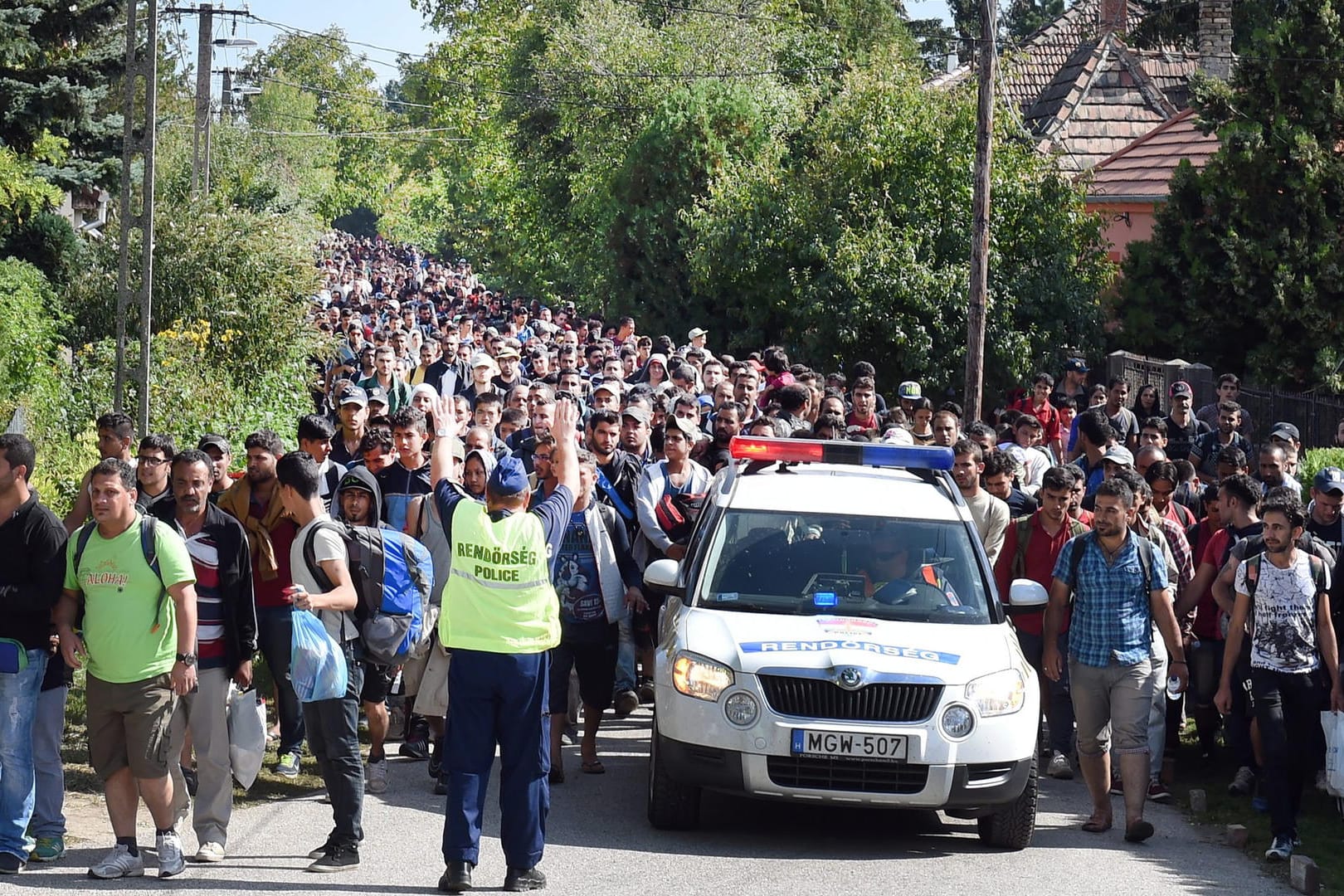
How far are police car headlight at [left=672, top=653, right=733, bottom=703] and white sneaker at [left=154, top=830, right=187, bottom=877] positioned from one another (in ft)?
7.65

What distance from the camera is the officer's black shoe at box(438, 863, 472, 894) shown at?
23.5 feet

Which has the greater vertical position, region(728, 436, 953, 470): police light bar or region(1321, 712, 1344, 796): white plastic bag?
region(728, 436, 953, 470): police light bar

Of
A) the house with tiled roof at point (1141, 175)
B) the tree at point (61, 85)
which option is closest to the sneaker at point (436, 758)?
the tree at point (61, 85)

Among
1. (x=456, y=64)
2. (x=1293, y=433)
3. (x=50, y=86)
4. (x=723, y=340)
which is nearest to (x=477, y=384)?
(x=1293, y=433)

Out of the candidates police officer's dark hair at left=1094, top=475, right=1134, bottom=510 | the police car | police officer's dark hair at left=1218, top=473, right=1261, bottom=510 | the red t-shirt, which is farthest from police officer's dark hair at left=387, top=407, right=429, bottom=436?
police officer's dark hair at left=1218, top=473, right=1261, bottom=510

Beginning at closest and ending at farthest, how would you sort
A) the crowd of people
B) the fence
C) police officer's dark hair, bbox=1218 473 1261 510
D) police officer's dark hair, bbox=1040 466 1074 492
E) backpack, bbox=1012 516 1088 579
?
the crowd of people → police officer's dark hair, bbox=1218 473 1261 510 → police officer's dark hair, bbox=1040 466 1074 492 → backpack, bbox=1012 516 1088 579 → the fence

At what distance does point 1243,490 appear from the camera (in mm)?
9609

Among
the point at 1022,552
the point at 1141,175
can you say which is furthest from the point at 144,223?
the point at 1141,175

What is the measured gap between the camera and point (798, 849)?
26.9 feet

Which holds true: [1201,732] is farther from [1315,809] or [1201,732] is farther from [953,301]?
[953,301]

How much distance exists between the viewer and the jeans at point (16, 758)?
7289 millimetres

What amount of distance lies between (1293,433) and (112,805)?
8.93 m

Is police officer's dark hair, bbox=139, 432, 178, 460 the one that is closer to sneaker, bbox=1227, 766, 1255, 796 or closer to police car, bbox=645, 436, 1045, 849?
police car, bbox=645, 436, 1045, 849

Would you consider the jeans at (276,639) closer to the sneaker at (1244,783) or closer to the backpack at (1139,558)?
the backpack at (1139,558)
